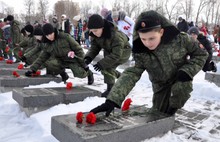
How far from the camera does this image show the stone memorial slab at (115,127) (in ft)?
7.39

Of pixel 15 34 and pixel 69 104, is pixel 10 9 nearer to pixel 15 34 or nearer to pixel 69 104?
pixel 15 34

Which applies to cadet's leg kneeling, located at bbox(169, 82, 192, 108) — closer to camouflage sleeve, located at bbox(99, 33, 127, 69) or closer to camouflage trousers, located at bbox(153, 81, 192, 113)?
camouflage trousers, located at bbox(153, 81, 192, 113)

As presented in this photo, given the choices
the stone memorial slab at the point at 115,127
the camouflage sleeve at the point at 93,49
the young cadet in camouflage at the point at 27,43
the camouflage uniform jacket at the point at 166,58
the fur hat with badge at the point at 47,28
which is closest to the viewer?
the stone memorial slab at the point at 115,127

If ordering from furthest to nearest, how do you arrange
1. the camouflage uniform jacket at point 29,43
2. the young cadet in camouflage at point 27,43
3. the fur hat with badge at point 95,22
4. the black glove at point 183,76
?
the camouflage uniform jacket at point 29,43
the young cadet in camouflage at point 27,43
the fur hat with badge at point 95,22
the black glove at point 183,76

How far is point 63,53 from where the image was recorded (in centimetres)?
564

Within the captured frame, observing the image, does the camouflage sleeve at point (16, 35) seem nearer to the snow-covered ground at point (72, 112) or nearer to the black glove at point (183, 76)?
the snow-covered ground at point (72, 112)

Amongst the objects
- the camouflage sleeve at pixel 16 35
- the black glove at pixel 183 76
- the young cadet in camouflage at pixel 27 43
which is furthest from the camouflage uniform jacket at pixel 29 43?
the black glove at pixel 183 76

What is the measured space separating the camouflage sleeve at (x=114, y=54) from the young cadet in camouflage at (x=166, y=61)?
5.27ft

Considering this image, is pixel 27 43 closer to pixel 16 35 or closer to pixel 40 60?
pixel 16 35

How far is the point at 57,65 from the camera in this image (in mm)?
5801

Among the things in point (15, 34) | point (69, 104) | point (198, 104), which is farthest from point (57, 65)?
point (15, 34)

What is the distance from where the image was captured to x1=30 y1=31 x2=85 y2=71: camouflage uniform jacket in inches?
217

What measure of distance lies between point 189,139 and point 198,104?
1.65 meters

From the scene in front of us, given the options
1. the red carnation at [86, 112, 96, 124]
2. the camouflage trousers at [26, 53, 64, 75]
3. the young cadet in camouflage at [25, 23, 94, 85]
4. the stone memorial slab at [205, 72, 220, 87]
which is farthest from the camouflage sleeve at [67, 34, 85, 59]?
the red carnation at [86, 112, 96, 124]
